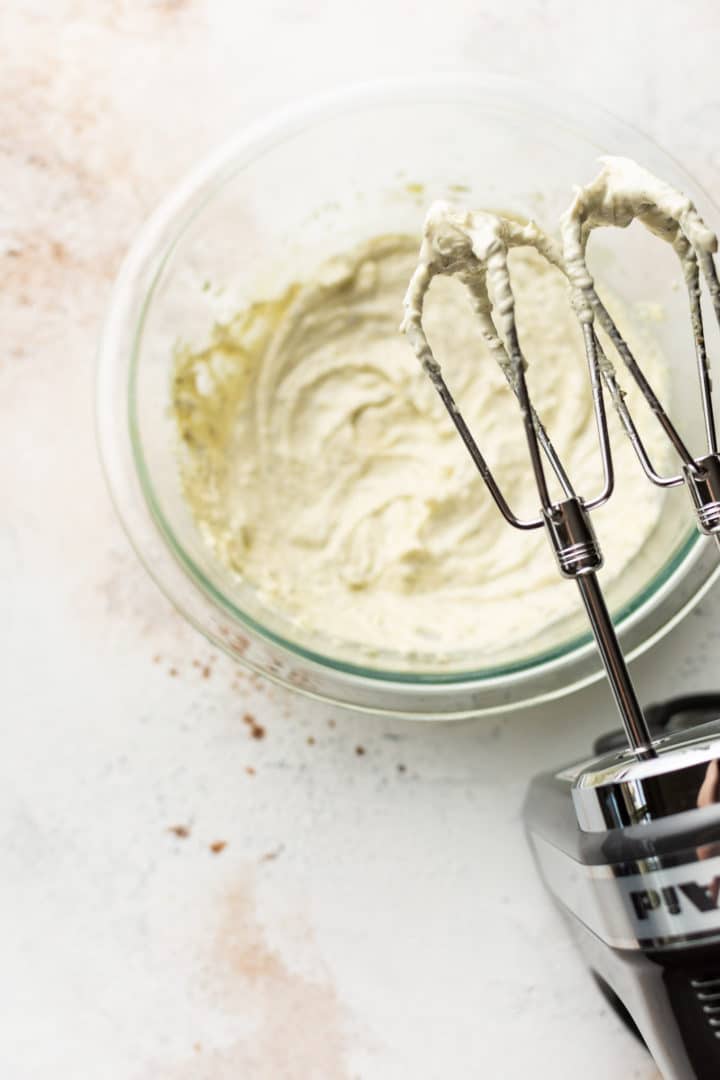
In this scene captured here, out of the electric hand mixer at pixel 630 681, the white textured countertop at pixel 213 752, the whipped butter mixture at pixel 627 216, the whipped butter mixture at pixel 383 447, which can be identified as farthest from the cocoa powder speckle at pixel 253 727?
the whipped butter mixture at pixel 627 216

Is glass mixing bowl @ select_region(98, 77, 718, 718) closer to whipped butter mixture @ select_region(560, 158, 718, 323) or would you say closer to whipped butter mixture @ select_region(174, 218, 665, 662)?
whipped butter mixture @ select_region(174, 218, 665, 662)

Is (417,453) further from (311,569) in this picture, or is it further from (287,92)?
(287,92)

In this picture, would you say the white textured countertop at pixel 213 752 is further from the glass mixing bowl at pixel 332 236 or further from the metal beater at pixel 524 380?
the metal beater at pixel 524 380

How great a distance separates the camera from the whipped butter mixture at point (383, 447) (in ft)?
3.03

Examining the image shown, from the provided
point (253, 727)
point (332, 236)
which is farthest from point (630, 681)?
point (332, 236)

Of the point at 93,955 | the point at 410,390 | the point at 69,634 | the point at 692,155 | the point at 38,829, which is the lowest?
the point at 93,955

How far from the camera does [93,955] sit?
91 centimetres

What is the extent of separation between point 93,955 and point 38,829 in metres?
0.12

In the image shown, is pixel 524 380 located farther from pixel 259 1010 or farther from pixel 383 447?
pixel 259 1010

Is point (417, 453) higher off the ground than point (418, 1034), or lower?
higher

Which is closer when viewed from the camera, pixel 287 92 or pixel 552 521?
pixel 552 521

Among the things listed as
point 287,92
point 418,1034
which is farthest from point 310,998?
point 287,92

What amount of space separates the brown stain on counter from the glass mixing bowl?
244 mm

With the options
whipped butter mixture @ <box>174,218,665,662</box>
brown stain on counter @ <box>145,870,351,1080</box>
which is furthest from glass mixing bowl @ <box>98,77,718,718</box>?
brown stain on counter @ <box>145,870,351,1080</box>
